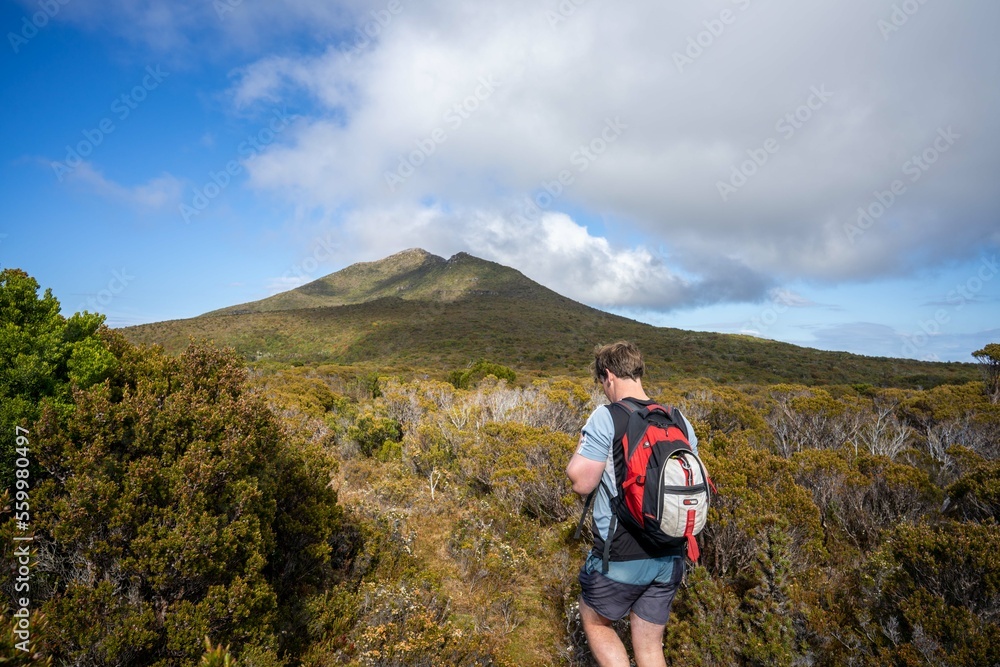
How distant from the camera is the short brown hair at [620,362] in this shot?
2.57 m

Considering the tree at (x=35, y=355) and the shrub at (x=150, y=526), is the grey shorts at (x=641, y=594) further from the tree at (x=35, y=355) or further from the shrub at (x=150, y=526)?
the tree at (x=35, y=355)

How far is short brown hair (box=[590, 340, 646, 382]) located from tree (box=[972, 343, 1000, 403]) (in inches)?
528

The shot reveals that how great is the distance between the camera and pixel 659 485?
2.11 m

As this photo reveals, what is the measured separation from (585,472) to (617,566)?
56 cm

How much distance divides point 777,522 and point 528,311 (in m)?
61.2

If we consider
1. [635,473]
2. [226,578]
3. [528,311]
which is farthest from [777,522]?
[528,311]

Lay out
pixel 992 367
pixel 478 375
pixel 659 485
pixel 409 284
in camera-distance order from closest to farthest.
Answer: pixel 659 485, pixel 992 367, pixel 478 375, pixel 409 284

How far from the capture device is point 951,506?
4.56 metres

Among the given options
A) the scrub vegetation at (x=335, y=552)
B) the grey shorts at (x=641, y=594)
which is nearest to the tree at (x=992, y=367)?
the scrub vegetation at (x=335, y=552)

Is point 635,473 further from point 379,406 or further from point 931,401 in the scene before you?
point 931,401

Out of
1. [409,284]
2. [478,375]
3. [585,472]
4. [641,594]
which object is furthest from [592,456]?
[409,284]

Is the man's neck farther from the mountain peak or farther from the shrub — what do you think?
the mountain peak

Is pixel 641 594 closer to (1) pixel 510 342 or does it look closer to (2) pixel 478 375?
(2) pixel 478 375

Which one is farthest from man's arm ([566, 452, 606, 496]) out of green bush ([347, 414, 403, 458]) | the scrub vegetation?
green bush ([347, 414, 403, 458])
